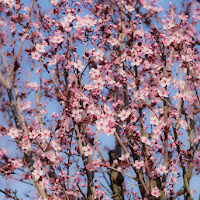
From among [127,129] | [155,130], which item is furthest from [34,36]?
[155,130]

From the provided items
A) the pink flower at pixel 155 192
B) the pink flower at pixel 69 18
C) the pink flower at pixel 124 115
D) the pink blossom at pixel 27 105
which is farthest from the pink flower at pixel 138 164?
the pink blossom at pixel 27 105

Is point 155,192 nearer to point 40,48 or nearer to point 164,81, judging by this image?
point 164,81

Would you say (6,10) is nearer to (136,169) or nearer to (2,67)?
(2,67)

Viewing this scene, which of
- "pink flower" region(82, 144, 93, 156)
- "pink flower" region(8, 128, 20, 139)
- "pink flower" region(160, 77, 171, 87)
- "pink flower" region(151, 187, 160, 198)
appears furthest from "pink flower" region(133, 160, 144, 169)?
"pink flower" region(8, 128, 20, 139)

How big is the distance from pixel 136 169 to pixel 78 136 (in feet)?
3.25

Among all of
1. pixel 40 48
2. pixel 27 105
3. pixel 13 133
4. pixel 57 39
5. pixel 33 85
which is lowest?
pixel 13 133

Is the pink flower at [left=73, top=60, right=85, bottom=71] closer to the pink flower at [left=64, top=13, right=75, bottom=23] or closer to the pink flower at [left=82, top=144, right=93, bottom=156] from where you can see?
the pink flower at [left=64, top=13, right=75, bottom=23]

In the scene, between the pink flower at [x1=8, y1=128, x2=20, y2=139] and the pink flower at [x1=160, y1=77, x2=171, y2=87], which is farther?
the pink flower at [x1=160, y1=77, x2=171, y2=87]

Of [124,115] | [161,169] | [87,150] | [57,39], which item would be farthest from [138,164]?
[57,39]

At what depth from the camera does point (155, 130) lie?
416 centimetres

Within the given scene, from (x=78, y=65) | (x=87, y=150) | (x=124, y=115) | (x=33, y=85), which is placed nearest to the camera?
(x=87, y=150)

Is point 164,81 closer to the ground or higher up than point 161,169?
higher up

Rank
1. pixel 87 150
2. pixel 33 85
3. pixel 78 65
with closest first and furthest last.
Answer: pixel 87 150 < pixel 78 65 < pixel 33 85

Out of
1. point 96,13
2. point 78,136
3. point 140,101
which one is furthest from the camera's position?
point 96,13
